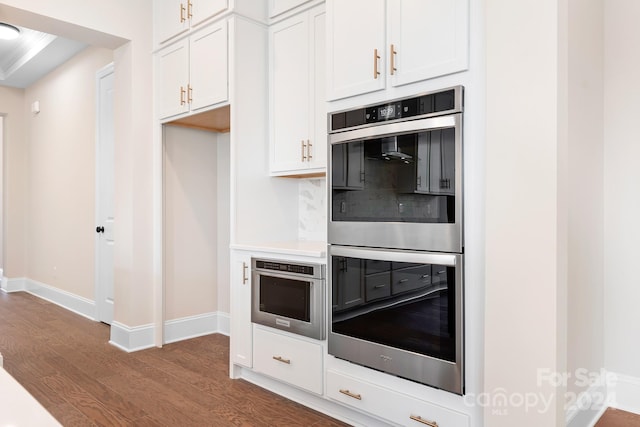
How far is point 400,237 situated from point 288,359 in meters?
1.10

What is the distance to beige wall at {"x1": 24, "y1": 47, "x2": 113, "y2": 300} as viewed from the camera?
15.7ft

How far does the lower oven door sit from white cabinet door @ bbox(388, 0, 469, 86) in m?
0.85

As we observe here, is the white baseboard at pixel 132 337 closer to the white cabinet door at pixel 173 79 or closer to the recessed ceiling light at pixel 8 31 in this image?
the white cabinet door at pixel 173 79

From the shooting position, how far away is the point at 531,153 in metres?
1.65

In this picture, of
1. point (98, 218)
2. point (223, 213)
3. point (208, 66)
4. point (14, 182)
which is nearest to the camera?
point (208, 66)

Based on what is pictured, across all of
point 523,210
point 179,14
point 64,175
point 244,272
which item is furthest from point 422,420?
point 64,175

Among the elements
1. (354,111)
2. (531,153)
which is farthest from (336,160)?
(531,153)

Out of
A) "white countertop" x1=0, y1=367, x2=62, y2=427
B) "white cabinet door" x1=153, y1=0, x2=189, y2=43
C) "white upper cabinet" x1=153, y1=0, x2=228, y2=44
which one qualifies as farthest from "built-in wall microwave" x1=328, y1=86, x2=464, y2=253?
"white cabinet door" x1=153, y1=0, x2=189, y2=43

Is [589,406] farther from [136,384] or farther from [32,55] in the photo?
[32,55]

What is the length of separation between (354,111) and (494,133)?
769 mm

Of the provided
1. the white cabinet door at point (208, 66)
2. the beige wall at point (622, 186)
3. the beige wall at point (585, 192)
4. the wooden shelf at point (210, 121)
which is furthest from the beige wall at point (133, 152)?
the beige wall at point (622, 186)

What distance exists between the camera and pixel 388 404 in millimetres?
2080

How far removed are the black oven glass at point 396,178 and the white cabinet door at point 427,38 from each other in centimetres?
29

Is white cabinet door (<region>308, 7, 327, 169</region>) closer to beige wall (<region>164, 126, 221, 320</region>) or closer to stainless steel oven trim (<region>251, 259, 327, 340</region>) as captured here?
stainless steel oven trim (<region>251, 259, 327, 340</region>)
